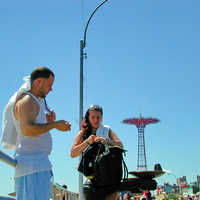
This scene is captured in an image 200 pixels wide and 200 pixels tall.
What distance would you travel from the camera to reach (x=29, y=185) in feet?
7.98

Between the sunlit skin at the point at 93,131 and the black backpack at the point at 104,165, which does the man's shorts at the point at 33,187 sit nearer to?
the black backpack at the point at 104,165

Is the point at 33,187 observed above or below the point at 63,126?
below

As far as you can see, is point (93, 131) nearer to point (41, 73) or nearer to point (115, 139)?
point (115, 139)

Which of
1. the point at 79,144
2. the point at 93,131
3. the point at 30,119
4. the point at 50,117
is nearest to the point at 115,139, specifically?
the point at 93,131

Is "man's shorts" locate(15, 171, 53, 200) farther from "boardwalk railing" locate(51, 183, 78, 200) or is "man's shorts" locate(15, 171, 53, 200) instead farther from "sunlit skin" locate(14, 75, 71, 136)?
"boardwalk railing" locate(51, 183, 78, 200)

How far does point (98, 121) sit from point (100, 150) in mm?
717

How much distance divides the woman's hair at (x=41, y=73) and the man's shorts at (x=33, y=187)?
766mm

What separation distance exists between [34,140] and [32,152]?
9 centimetres

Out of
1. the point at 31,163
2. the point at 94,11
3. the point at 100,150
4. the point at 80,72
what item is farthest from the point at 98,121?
the point at 94,11

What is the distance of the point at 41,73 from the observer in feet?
9.41

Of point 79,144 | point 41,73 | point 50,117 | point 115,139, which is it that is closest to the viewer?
point 41,73

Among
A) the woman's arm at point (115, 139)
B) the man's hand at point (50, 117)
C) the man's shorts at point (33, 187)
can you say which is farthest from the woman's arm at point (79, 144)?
the man's shorts at point (33, 187)

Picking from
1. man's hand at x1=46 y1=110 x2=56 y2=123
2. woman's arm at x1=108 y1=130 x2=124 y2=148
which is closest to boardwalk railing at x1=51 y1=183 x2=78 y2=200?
woman's arm at x1=108 y1=130 x2=124 y2=148

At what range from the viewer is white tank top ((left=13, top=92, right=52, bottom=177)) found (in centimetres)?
249
